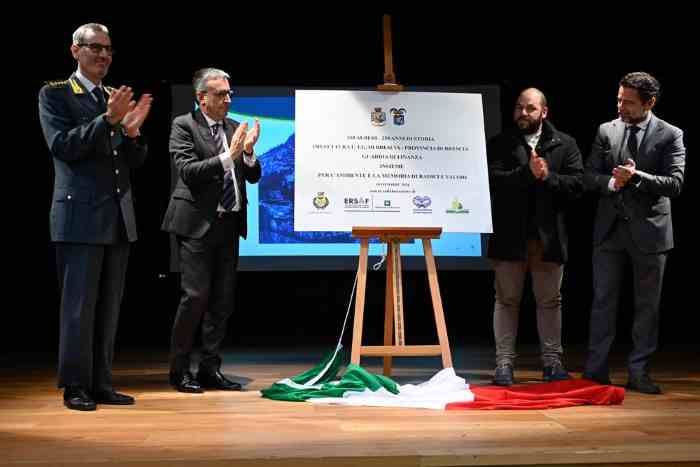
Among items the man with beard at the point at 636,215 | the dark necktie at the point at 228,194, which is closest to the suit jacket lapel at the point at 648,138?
the man with beard at the point at 636,215

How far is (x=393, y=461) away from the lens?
2.76 m

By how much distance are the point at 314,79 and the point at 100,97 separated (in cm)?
288

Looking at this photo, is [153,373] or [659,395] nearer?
[659,395]

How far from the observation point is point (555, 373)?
455 cm

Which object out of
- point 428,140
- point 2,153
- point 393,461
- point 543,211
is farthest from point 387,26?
point 2,153

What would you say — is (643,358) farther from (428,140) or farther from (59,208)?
(59,208)

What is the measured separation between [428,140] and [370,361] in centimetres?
172

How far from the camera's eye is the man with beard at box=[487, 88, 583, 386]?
14.8 feet

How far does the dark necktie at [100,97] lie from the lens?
3.90 meters

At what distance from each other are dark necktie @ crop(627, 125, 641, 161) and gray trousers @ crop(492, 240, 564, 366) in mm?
618

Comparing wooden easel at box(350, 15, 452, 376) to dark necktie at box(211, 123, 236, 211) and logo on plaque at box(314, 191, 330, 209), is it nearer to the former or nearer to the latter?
logo on plaque at box(314, 191, 330, 209)

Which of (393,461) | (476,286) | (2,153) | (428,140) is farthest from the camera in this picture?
(476,286)

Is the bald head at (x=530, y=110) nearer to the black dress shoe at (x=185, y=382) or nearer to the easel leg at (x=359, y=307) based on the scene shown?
the easel leg at (x=359, y=307)

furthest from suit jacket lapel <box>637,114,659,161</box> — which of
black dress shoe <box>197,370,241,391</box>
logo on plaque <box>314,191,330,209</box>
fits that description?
black dress shoe <box>197,370,241,391</box>
